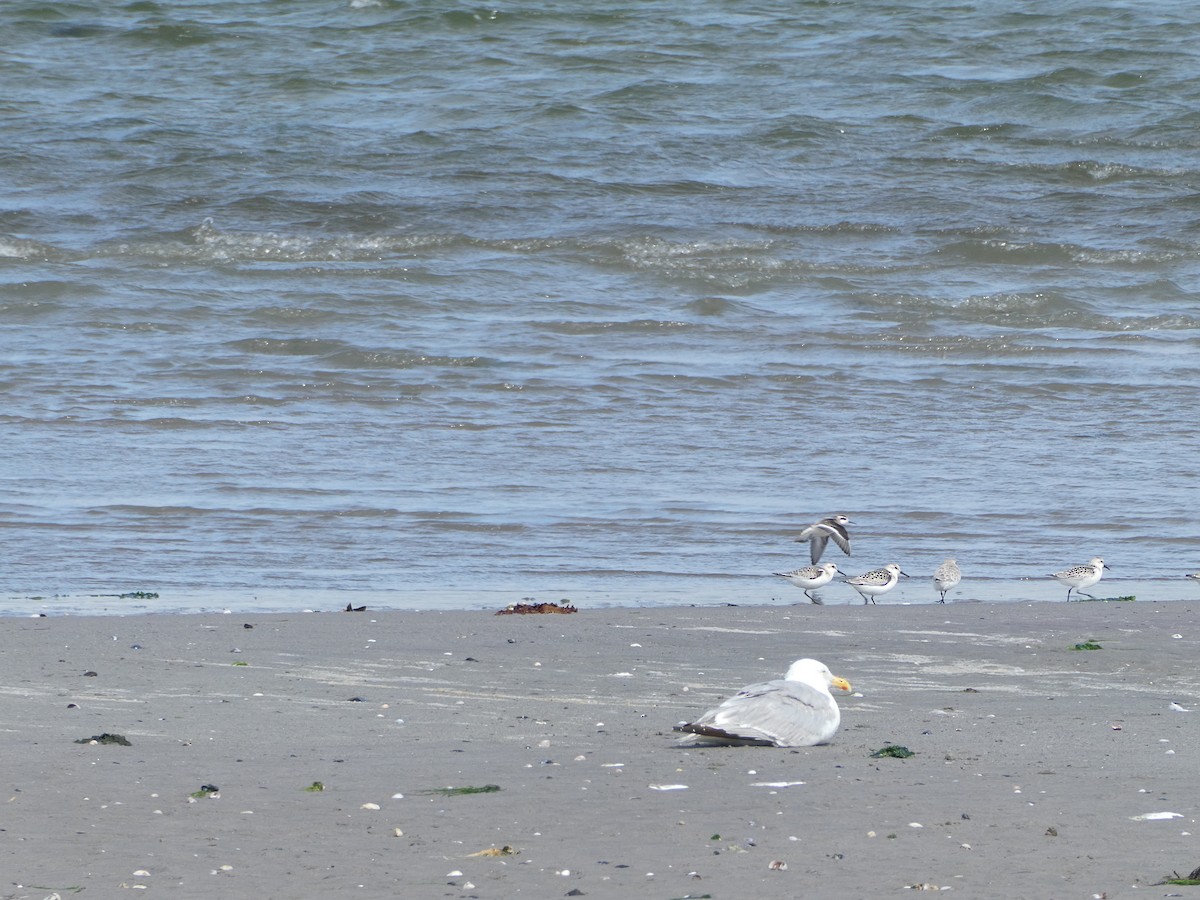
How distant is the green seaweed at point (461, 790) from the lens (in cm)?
411

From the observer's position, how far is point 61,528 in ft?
27.7

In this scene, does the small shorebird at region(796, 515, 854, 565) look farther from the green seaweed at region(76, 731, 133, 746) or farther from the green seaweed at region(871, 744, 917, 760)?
the green seaweed at region(76, 731, 133, 746)

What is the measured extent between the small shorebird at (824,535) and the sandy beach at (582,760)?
127 centimetres

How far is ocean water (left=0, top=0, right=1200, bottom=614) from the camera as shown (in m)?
8.60

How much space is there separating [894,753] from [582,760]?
2.54 feet

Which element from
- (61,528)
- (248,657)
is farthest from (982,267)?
(248,657)

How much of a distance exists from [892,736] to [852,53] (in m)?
21.2

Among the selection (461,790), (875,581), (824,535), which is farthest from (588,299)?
(461,790)

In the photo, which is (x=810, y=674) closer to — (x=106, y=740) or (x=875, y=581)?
(x=106, y=740)

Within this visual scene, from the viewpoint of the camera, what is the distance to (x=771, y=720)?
4.57 meters

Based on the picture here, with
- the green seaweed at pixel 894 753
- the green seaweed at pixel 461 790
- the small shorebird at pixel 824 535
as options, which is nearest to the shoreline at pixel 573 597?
the small shorebird at pixel 824 535

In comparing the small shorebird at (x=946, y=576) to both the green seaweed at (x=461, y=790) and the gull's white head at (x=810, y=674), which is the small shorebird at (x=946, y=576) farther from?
the green seaweed at (x=461, y=790)

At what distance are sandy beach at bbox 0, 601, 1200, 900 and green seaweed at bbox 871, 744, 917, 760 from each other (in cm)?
3

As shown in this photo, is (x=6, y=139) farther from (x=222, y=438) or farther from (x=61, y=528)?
(x=61, y=528)
